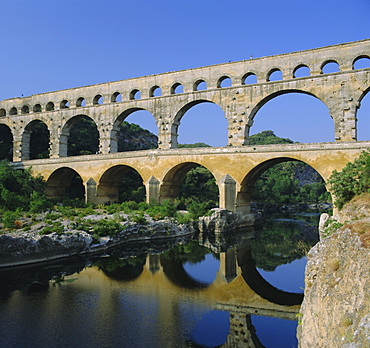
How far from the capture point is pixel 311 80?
22859 mm

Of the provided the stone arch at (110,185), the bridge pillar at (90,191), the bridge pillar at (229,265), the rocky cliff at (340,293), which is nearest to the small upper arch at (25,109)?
the bridge pillar at (90,191)

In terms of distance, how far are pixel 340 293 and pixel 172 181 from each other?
73.8ft

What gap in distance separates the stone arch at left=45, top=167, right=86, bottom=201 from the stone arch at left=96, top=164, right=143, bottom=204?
3601 mm

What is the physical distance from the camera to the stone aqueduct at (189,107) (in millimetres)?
21781

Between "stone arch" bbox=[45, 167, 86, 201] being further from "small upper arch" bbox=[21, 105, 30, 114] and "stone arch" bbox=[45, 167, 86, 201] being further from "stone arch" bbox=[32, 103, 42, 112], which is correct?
"small upper arch" bbox=[21, 105, 30, 114]

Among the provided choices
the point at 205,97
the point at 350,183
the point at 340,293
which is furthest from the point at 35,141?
the point at 340,293

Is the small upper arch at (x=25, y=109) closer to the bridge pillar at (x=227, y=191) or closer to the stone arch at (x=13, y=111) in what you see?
the stone arch at (x=13, y=111)

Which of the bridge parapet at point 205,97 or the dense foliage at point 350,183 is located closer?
the dense foliage at point 350,183

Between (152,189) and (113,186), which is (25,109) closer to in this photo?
(113,186)

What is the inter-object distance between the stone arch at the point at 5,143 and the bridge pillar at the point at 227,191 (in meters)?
25.8

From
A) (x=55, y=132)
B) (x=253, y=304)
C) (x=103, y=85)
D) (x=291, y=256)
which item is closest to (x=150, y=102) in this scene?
(x=103, y=85)

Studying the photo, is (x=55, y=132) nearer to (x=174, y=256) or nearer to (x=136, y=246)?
(x=136, y=246)

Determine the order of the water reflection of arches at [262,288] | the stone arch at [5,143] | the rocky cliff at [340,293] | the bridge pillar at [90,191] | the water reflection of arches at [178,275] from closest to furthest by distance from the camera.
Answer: the rocky cliff at [340,293] < the water reflection of arches at [262,288] < the water reflection of arches at [178,275] < the bridge pillar at [90,191] < the stone arch at [5,143]

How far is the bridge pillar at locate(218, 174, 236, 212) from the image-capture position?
2344 cm
